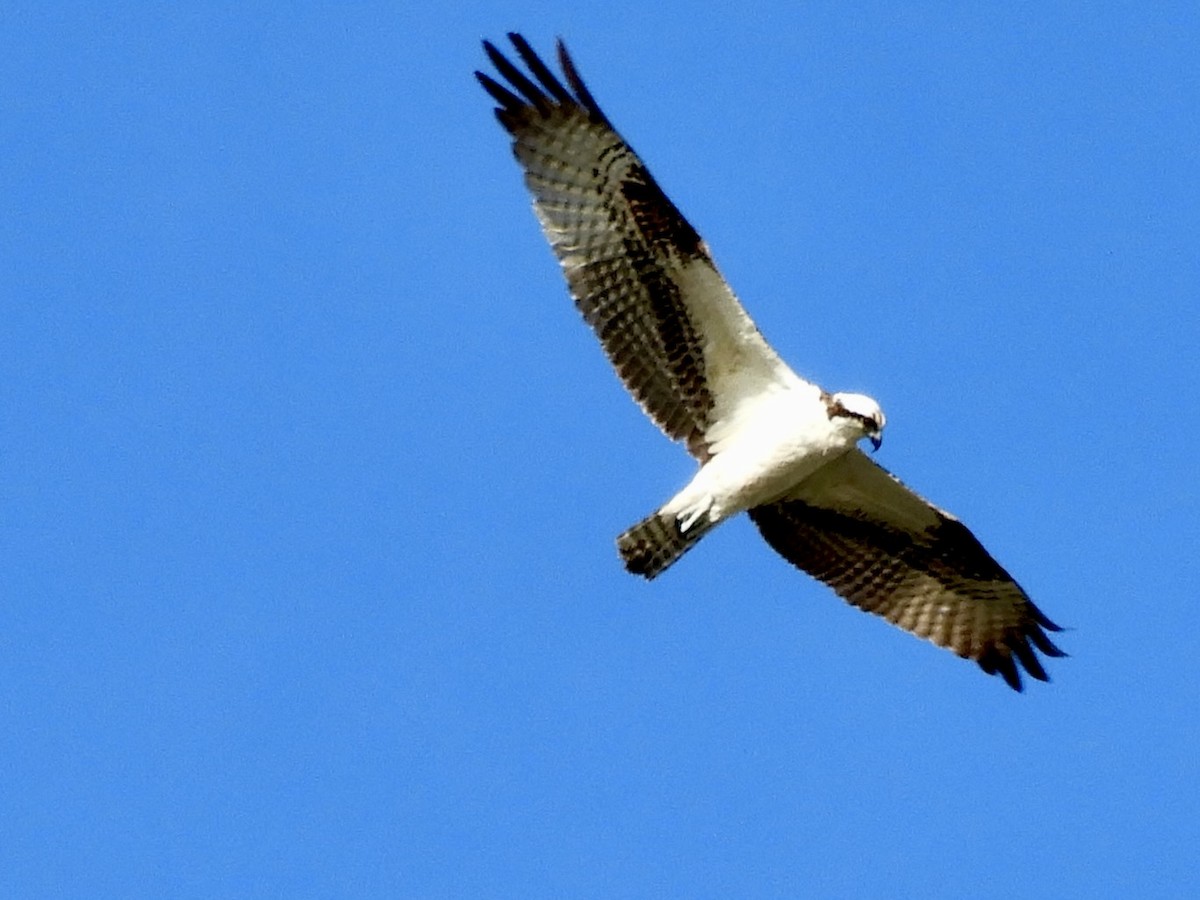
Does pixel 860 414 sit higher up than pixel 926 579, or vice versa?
pixel 860 414

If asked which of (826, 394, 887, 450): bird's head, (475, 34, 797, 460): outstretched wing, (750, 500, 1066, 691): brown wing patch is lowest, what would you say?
(750, 500, 1066, 691): brown wing patch

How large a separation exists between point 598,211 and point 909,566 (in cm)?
330

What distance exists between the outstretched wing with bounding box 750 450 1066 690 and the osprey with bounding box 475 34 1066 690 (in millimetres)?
22

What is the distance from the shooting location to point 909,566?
49.1ft

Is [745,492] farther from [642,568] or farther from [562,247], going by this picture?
[562,247]

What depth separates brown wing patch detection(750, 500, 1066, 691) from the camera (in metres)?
14.7

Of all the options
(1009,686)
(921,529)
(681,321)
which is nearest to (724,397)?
(681,321)

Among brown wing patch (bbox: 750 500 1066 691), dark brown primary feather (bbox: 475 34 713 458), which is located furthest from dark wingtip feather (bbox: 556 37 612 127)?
brown wing patch (bbox: 750 500 1066 691)

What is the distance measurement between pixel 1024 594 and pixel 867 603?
1015 mm

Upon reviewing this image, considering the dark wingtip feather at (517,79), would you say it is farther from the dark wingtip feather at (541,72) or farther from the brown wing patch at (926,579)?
the brown wing patch at (926,579)

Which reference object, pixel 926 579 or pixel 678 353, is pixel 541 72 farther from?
pixel 926 579

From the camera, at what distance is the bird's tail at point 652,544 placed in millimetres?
13688

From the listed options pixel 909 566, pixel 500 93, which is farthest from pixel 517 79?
pixel 909 566

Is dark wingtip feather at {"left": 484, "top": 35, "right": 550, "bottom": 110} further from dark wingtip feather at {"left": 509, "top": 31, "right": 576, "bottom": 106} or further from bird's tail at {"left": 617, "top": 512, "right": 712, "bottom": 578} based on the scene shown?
bird's tail at {"left": 617, "top": 512, "right": 712, "bottom": 578}
